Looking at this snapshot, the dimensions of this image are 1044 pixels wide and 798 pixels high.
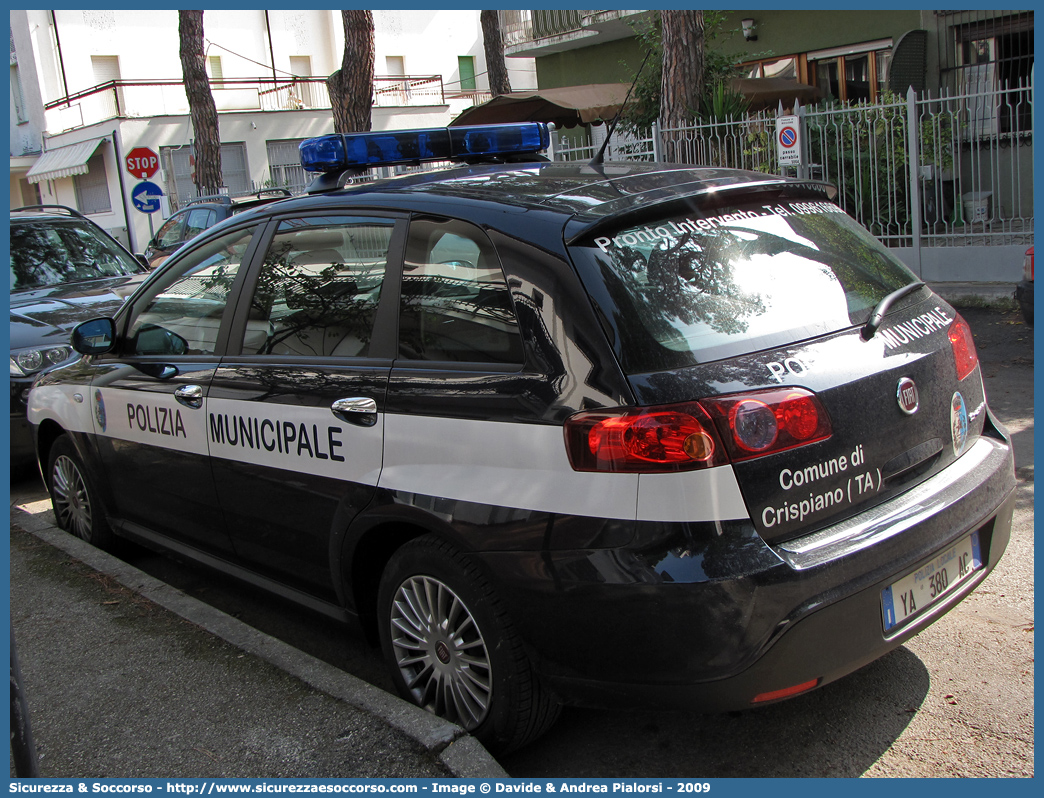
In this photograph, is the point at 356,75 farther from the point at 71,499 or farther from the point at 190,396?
the point at 190,396

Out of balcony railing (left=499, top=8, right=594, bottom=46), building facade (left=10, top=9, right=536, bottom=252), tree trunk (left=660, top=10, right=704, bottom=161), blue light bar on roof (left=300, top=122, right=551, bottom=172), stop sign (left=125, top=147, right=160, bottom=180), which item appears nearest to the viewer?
blue light bar on roof (left=300, top=122, right=551, bottom=172)

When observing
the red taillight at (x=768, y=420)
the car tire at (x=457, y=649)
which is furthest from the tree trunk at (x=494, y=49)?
the red taillight at (x=768, y=420)

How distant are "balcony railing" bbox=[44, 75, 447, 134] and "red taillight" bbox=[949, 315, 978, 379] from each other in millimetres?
30044

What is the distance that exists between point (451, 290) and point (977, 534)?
174 cm

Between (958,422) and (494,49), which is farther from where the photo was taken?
(494,49)

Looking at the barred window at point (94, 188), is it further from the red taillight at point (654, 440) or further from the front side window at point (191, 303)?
the red taillight at point (654, 440)

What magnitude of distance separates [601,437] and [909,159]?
366 inches

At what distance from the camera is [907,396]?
2.69 metres

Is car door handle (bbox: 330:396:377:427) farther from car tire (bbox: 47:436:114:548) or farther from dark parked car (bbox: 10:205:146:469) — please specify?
dark parked car (bbox: 10:205:146:469)

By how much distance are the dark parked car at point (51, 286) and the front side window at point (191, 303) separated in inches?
101

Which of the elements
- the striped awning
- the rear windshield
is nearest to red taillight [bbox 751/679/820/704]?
the rear windshield

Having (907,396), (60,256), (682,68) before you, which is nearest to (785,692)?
(907,396)

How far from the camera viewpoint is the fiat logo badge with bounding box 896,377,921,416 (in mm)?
2666

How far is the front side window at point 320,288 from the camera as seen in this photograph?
310 centimetres
